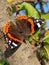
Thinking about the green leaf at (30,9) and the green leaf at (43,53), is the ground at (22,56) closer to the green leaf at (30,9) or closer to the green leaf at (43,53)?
the green leaf at (43,53)

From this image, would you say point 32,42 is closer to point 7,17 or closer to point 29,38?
point 29,38

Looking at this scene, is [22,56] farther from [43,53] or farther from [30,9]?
[30,9]

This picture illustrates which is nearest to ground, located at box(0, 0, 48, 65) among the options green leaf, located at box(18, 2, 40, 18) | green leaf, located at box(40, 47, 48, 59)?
green leaf, located at box(40, 47, 48, 59)

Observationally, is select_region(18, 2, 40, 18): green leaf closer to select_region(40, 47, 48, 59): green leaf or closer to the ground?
select_region(40, 47, 48, 59): green leaf

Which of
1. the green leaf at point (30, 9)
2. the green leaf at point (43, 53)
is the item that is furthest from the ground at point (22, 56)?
the green leaf at point (30, 9)

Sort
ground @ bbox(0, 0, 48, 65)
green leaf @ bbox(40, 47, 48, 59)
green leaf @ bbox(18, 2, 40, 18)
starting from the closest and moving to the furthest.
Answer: ground @ bbox(0, 0, 48, 65), green leaf @ bbox(40, 47, 48, 59), green leaf @ bbox(18, 2, 40, 18)

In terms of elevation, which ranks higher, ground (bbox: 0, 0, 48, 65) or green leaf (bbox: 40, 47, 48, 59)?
ground (bbox: 0, 0, 48, 65)

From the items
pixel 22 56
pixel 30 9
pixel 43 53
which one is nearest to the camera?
pixel 22 56

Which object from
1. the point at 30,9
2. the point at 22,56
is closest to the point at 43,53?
the point at 22,56

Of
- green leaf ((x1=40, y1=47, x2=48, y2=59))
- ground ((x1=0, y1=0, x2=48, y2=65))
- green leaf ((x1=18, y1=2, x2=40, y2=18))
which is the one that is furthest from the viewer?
green leaf ((x1=18, y1=2, x2=40, y2=18))

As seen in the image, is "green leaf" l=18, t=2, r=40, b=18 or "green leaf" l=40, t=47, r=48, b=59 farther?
"green leaf" l=18, t=2, r=40, b=18

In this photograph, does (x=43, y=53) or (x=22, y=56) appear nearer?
(x=22, y=56)
